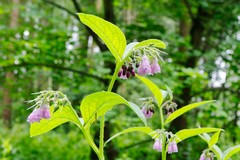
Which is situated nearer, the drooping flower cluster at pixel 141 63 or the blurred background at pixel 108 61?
the drooping flower cluster at pixel 141 63

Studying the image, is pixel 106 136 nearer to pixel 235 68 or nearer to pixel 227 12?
pixel 235 68

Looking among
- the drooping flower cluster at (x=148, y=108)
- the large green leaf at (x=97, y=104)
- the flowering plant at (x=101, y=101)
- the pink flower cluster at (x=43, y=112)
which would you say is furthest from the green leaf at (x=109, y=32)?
the drooping flower cluster at (x=148, y=108)

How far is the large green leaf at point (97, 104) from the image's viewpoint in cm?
92

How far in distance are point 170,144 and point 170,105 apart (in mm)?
183

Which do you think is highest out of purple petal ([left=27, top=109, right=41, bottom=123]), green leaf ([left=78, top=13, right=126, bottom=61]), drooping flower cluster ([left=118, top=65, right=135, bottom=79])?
green leaf ([left=78, top=13, right=126, bottom=61])

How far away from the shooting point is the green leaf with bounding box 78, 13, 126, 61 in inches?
36.4

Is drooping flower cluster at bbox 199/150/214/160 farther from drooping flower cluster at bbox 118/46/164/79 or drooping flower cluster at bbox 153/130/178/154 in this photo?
drooping flower cluster at bbox 118/46/164/79

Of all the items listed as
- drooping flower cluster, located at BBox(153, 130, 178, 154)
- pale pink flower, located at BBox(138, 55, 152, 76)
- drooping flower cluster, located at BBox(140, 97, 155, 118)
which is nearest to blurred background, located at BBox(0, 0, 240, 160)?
drooping flower cluster, located at BBox(140, 97, 155, 118)

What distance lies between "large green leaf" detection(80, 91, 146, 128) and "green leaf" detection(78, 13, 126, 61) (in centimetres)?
11

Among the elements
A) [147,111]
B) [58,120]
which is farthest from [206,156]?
[58,120]

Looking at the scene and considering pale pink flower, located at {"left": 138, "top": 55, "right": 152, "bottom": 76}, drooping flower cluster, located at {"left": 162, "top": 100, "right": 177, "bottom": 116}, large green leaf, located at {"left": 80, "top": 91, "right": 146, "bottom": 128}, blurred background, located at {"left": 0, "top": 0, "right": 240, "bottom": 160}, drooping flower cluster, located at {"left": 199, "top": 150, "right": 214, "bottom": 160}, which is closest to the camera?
large green leaf, located at {"left": 80, "top": 91, "right": 146, "bottom": 128}

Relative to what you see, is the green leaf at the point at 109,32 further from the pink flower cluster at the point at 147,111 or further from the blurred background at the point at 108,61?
the blurred background at the point at 108,61

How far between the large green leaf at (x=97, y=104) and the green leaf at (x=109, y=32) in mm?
106

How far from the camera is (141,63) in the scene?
1.03 m
